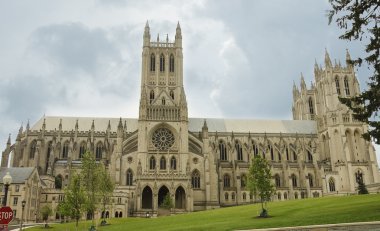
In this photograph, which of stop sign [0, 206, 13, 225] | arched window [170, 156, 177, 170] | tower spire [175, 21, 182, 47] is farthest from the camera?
tower spire [175, 21, 182, 47]

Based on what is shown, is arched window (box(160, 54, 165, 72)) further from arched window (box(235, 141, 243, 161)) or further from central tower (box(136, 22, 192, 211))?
arched window (box(235, 141, 243, 161))

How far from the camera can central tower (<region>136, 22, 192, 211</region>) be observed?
68625 millimetres

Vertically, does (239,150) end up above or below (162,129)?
below

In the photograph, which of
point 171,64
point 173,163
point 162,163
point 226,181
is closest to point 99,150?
point 162,163

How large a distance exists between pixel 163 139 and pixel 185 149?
16.8ft

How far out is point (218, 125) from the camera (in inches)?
3770

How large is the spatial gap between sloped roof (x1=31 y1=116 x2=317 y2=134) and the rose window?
50.1ft

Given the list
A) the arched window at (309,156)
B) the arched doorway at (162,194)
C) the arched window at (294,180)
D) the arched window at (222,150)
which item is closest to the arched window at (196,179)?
the arched doorway at (162,194)

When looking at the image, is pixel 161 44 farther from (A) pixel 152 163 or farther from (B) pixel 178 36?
(A) pixel 152 163

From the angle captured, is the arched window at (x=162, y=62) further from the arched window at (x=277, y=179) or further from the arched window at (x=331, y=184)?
the arched window at (x=331, y=184)

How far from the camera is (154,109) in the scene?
252 ft

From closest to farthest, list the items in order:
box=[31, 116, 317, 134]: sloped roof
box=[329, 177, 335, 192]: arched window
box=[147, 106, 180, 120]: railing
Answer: box=[147, 106, 180, 120]: railing → box=[329, 177, 335, 192]: arched window → box=[31, 116, 317, 134]: sloped roof

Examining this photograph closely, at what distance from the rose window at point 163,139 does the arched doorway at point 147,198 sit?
923cm

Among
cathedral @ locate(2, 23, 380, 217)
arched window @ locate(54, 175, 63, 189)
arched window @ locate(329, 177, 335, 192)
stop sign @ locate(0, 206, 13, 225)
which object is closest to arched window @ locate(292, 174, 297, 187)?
cathedral @ locate(2, 23, 380, 217)
